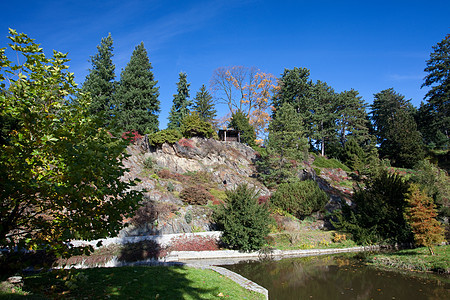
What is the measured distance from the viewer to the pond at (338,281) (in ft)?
31.8

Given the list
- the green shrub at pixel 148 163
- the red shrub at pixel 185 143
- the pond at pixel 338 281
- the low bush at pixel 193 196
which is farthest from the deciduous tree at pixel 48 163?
the red shrub at pixel 185 143

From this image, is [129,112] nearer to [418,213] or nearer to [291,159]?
[291,159]

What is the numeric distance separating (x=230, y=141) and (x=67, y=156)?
1325 inches

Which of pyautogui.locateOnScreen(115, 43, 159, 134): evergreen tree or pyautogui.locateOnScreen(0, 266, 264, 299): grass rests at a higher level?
pyautogui.locateOnScreen(115, 43, 159, 134): evergreen tree

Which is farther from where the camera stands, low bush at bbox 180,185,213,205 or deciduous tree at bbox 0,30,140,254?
low bush at bbox 180,185,213,205

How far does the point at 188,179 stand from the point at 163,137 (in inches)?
262

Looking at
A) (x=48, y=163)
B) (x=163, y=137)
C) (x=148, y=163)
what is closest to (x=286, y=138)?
(x=163, y=137)

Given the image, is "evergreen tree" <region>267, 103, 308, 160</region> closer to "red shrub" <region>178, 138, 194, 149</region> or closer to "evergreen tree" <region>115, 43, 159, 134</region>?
"red shrub" <region>178, 138, 194, 149</region>

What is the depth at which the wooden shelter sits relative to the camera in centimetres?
3975

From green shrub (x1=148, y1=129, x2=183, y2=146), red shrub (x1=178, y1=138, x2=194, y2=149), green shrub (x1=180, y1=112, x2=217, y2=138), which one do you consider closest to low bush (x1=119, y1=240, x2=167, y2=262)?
green shrub (x1=148, y1=129, x2=183, y2=146)

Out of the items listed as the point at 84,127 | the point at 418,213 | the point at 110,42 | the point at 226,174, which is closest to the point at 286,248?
the point at 418,213

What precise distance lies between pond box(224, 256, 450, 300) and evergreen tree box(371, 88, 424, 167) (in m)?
37.4

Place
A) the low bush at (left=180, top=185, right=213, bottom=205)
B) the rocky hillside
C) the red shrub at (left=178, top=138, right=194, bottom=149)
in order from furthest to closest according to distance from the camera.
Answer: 1. the red shrub at (left=178, top=138, right=194, bottom=149)
2. the low bush at (left=180, top=185, right=213, bottom=205)
3. the rocky hillside

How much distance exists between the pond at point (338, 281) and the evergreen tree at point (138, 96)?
24.9 m
